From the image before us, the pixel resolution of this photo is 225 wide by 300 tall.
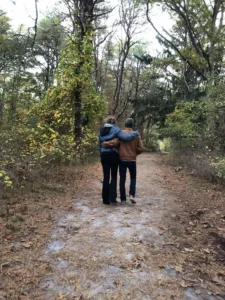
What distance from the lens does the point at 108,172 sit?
608 cm

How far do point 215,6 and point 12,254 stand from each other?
1554 cm

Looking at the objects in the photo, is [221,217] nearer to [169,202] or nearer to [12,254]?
[169,202]

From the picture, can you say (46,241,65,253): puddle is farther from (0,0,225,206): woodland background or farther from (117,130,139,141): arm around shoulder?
(117,130,139,141): arm around shoulder

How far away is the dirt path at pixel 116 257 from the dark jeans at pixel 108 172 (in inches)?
11.2

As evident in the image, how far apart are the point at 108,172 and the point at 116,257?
8.37 feet

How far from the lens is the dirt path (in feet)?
9.87

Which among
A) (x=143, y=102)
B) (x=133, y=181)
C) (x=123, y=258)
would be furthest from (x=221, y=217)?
(x=143, y=102)

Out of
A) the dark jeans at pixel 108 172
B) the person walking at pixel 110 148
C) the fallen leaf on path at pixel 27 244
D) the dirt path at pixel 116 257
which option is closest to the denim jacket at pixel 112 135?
the person walking at pixel 110 148

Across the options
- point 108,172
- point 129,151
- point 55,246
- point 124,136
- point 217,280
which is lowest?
point 217,280

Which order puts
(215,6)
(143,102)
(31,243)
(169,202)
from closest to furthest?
(31,243) < (169,202) < (215,6) < (143,102)

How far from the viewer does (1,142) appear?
859 centimetres

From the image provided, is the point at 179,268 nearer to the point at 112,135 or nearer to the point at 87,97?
the point at 112,135

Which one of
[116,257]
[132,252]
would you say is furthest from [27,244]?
[132,252]

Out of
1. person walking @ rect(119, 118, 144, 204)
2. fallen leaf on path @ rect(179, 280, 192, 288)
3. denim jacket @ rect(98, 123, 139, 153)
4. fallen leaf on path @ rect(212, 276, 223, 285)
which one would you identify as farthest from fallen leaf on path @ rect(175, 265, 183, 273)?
denim jacket @ rect(98, 123, 139, 153)
